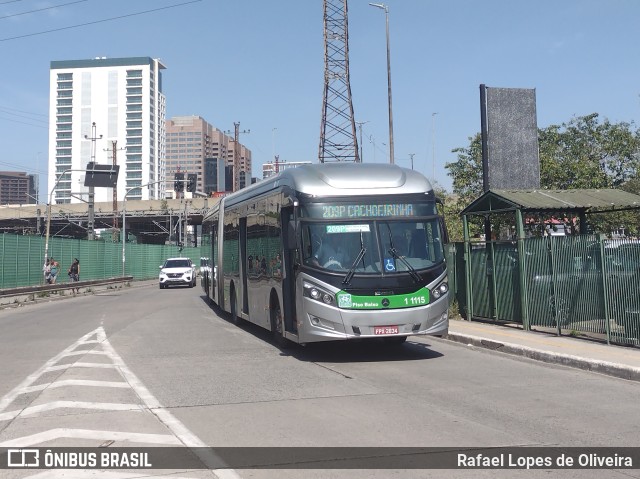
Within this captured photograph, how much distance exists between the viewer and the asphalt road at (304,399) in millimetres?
6652

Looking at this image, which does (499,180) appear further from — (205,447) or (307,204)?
(205,447)

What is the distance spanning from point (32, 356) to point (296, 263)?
5.52 m

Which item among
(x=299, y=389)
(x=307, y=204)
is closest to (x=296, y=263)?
(x=307, y=204)

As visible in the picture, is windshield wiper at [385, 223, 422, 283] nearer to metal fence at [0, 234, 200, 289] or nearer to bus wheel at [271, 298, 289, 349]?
bus wheel at [271, 298, 289, 349]

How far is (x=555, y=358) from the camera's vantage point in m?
11.7

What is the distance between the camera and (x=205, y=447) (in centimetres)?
639

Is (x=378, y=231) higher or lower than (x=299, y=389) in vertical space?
higher

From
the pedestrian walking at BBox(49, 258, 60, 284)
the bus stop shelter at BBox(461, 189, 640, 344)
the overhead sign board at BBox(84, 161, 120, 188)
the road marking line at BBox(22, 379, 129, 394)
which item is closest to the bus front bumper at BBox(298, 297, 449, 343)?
the road marking line at BBox(22, 379, 129, 394)

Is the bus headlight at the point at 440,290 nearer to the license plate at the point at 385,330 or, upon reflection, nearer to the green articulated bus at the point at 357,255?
the green articulated bus at the point at 357,255

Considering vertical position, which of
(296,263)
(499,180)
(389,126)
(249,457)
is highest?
(389,126)

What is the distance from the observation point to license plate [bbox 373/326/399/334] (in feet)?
36.5

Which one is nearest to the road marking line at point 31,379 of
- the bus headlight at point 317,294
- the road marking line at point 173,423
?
the road marking line at point 173,423

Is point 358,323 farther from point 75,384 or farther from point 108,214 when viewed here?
point 108,214

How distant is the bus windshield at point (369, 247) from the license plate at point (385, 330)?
0.91 m
